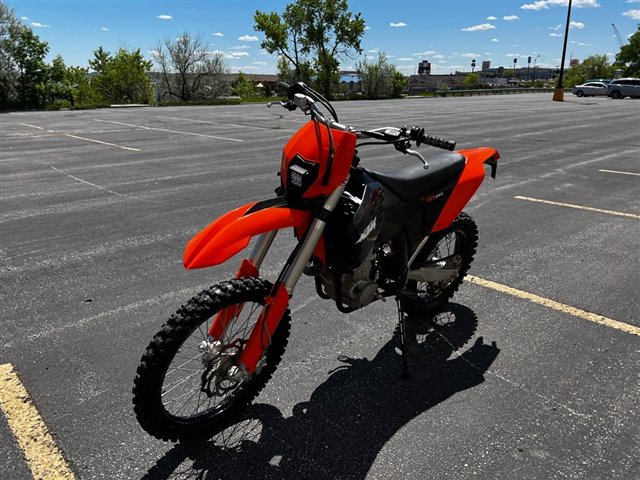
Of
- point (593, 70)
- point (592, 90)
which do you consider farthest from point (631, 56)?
point (592, 90)

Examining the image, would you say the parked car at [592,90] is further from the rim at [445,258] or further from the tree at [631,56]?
the rim at [445,258]

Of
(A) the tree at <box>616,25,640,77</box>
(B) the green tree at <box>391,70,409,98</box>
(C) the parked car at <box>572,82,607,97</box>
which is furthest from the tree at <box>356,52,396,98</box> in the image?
(A) the tree at <box>616,25,640,77</box>

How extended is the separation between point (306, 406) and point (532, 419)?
1245 mm

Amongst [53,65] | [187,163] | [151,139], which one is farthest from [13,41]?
[187,163]

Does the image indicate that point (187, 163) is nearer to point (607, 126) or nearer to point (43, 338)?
point (43, 338)

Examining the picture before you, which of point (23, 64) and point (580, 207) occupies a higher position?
point (23, 64)

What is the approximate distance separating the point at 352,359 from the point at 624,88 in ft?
166

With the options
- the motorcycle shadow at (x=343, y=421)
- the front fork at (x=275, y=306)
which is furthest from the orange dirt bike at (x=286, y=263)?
the motorcycle shadow at (x=343, y=421)

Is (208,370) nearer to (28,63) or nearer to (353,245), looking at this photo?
(353,245)

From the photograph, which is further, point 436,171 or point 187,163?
point 187,163

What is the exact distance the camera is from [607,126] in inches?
737

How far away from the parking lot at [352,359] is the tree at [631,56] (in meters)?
90.8

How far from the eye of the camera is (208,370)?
2438mm

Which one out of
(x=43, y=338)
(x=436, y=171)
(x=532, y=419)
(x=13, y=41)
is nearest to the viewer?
(x=532, y=419)
